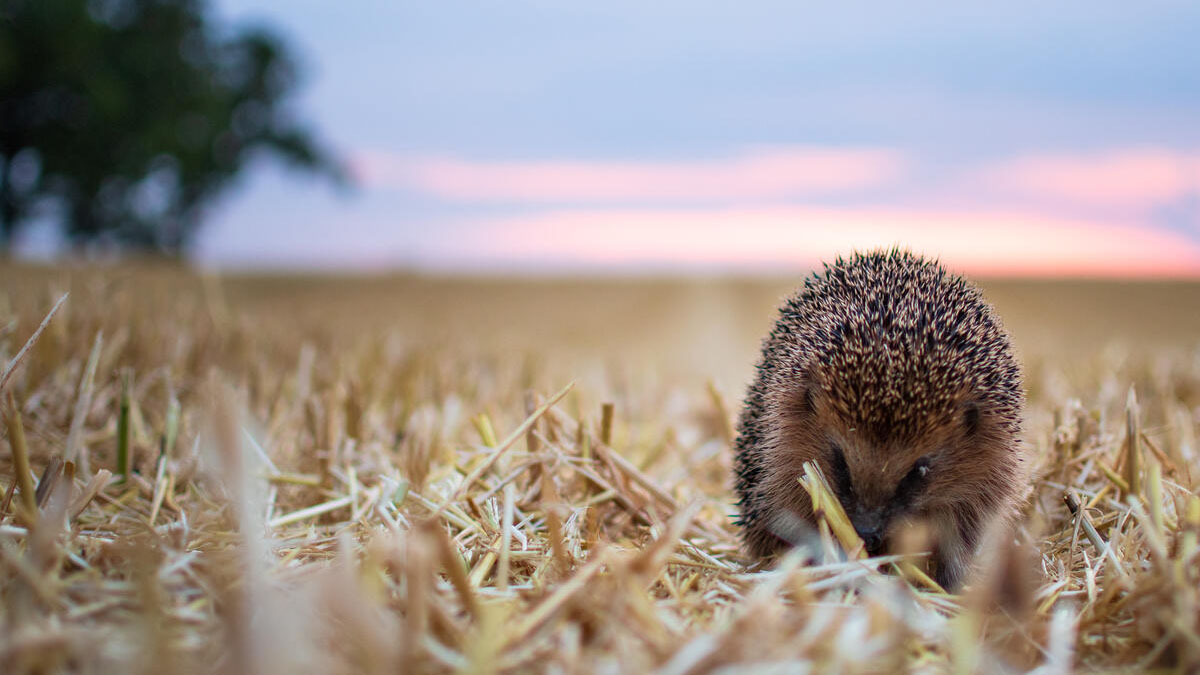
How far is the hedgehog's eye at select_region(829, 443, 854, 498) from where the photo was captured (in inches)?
128

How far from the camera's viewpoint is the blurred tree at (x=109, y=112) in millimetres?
21547

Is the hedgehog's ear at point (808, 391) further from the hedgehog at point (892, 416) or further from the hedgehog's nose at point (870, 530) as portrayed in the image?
the hedgehog's nose at point (870, 530)

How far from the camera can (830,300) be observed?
3641 millimetres

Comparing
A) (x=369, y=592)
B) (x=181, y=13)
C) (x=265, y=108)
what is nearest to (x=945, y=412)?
(x=369, y=592)

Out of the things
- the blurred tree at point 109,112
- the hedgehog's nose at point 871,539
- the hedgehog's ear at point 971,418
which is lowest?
the hedgehog's nose at point 871,539

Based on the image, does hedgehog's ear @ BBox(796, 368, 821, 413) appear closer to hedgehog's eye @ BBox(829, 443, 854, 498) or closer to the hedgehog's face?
the hedgehog's face

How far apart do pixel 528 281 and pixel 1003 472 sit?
16.6 metres

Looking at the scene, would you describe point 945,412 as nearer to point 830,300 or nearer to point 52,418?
point 830,300

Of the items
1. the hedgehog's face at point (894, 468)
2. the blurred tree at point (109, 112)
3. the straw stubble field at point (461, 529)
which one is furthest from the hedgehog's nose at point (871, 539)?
the blurred tree at point (109, 112)

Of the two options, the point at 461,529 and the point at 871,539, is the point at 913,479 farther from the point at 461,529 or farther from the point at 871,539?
the point at 461,529

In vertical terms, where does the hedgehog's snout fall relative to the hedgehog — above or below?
below

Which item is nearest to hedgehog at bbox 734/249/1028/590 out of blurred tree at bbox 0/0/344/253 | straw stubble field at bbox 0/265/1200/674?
straw stubble field at bbox 0/265/1200/674

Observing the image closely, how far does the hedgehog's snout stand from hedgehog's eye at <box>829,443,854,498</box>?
0.36 feet

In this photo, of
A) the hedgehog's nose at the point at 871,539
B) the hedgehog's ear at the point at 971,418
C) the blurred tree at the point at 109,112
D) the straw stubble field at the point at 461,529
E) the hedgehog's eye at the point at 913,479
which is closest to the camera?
the straw stubble field at the point at 461,529
